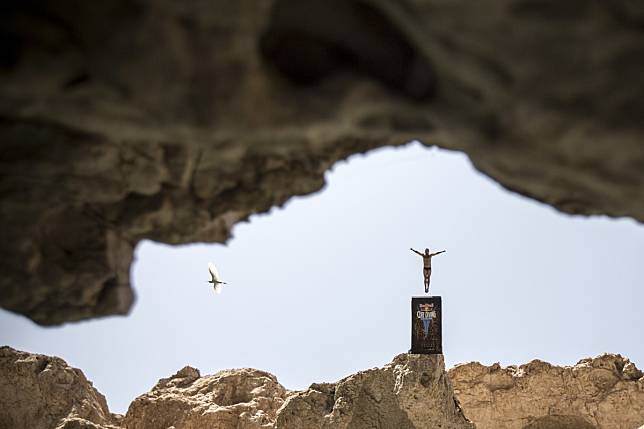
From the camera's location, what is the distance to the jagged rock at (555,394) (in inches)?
523

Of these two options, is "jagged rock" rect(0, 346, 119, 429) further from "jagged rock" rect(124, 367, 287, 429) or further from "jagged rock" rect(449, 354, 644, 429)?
"jagged rock" rect(449, 354, 644, 429)

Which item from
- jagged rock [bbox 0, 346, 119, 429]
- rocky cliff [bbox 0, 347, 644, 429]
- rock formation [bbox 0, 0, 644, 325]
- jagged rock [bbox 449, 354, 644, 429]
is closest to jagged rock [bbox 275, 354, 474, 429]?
rocky cliff [bbox 0, 347, 644, 429]

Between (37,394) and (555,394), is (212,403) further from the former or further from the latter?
(555,394)

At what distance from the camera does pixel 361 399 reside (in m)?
9.98

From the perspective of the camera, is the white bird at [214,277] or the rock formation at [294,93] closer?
the rock formation at [294,93]

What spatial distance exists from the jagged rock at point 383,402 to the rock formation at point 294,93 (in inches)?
269

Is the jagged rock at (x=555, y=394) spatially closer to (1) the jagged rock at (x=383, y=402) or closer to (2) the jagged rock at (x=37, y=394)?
(1) the jagged rock at (x=383, y=402)

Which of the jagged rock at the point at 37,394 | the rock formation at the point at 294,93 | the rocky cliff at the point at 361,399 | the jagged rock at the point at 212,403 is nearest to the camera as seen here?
the rock formation at the point at 294,93

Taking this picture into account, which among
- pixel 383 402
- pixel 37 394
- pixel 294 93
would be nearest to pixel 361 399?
pixel 383 402

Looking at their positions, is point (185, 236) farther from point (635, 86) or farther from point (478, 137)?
point (635, 86)

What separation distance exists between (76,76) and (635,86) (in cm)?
219

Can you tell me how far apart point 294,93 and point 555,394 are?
1262 cm

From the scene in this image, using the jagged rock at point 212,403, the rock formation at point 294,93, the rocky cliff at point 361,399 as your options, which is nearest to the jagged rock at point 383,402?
the rocky cliff at point 361,399

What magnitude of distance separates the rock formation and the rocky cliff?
21.9ft
